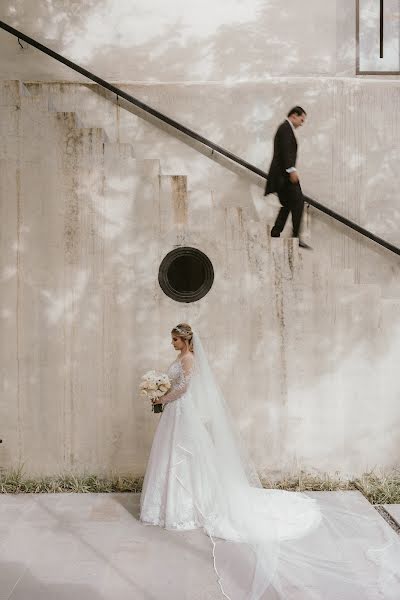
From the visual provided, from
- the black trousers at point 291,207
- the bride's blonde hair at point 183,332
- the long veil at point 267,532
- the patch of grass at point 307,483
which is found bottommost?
the patch of grass at point 307,483

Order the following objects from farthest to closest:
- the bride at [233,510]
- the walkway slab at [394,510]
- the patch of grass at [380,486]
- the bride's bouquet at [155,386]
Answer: the patch of grass at [380,486], the walkway slab at [394,510], the bride's bouquet at [155,386], the bride at [233,510]

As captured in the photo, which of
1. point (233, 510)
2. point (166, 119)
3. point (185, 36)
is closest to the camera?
point (233, 510)

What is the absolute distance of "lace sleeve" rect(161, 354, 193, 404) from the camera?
5.43 meters

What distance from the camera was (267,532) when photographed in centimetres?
475

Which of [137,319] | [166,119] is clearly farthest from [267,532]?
[166,119]

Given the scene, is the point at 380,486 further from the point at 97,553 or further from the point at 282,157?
the point at 282,157

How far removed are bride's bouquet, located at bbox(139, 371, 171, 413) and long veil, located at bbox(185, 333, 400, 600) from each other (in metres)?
0.28

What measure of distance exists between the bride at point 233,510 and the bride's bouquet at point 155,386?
0.33 feet

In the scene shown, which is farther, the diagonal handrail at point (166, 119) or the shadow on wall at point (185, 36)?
the shadow on wall at point (185, 36)

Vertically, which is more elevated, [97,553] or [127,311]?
[127,311]

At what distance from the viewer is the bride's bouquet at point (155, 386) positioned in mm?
5355

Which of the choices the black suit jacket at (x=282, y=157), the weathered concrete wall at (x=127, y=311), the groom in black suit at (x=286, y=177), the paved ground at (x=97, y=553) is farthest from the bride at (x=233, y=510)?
the black suit jacket at (x=282, y=157)

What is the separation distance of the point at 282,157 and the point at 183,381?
110 inches

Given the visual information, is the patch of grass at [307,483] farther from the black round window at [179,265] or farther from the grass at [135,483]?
the black round window at [179,265]
